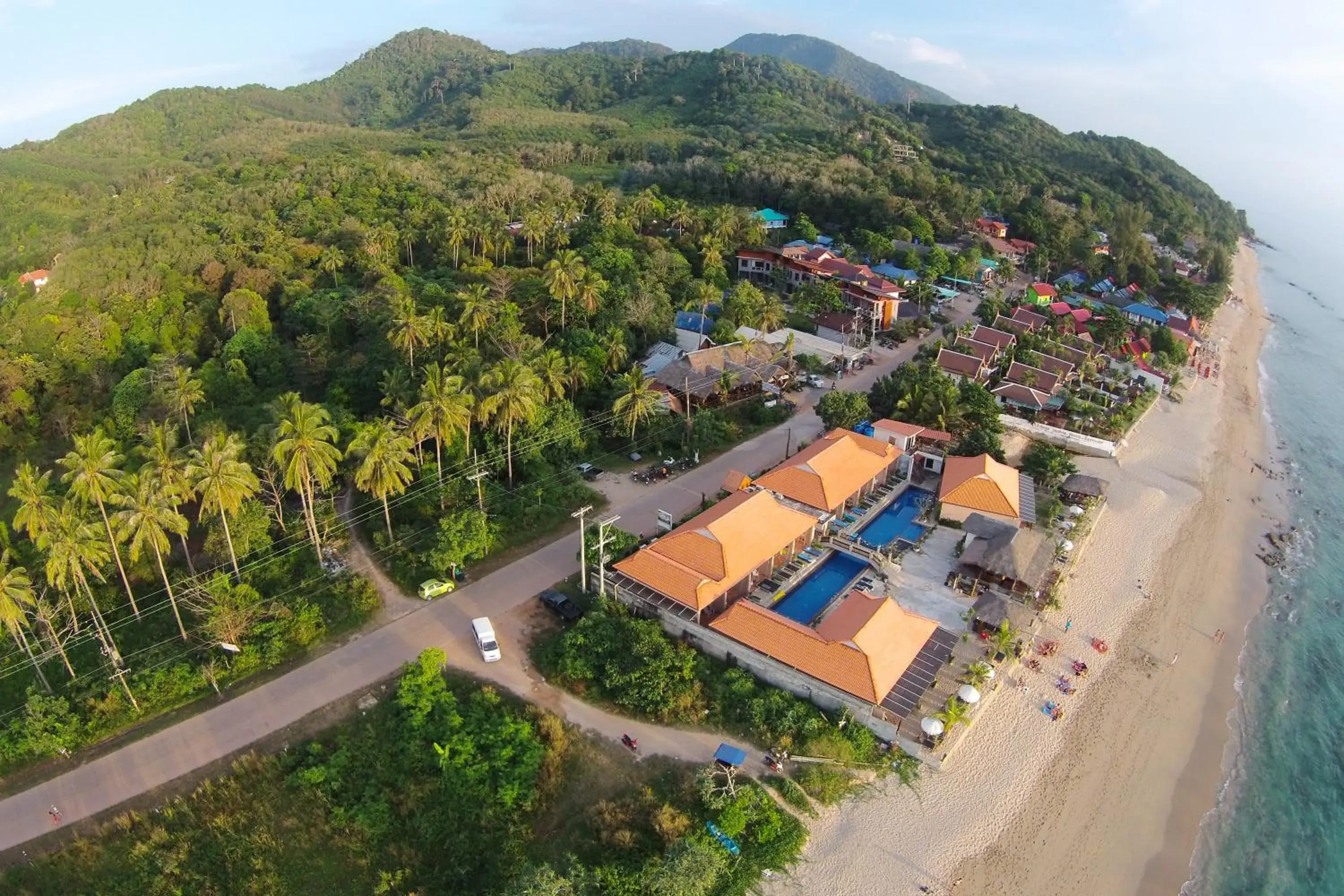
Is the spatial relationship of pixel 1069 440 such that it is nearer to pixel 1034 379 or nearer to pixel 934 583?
pixel 1034 379

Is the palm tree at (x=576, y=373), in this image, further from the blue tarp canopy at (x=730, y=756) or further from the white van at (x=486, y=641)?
the blue tarp canopy at (x=730, y=756)

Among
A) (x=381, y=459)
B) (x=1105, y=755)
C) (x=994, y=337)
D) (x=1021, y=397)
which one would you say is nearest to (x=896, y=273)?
(x=994, y=337)

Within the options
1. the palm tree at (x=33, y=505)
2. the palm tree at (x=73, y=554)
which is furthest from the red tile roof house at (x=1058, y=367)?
the palm tree at (x=33, y=505)

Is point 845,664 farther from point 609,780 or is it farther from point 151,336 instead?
point 151,336

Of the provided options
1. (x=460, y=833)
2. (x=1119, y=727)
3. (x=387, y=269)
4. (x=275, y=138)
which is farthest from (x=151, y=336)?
(x=275, y=138)

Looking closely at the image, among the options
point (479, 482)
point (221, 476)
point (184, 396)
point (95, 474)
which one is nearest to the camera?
point (95, 474)

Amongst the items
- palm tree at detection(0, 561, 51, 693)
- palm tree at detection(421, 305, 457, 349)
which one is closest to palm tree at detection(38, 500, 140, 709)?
palm tree at detection(0, 561, 51, 693)

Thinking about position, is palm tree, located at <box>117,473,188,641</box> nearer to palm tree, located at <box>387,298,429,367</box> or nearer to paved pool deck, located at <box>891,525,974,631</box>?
palm tree, located at <box>387,298,429,367</box>
